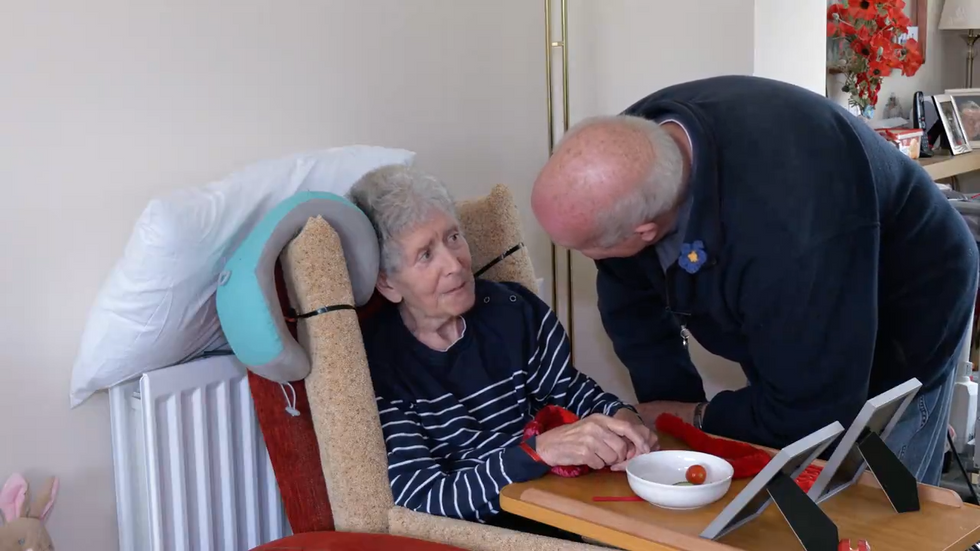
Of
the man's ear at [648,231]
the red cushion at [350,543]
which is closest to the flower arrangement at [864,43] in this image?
the man's ear at [648,231]

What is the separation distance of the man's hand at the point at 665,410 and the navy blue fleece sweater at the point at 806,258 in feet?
0.38

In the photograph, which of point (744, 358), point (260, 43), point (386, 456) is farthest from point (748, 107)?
→ point (260, 43)

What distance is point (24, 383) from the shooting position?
167cm

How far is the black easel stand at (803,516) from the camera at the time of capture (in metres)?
1.22

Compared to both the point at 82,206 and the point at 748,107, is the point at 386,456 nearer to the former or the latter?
the point at 82,206

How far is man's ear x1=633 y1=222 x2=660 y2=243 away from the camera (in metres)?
1.59

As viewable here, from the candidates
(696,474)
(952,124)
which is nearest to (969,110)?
(952,124)

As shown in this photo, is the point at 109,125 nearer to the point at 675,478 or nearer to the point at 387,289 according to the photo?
the point at 387,289

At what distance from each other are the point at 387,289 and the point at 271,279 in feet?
0.91

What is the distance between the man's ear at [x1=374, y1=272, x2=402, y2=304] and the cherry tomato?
0.65 m

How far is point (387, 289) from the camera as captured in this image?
184 cm

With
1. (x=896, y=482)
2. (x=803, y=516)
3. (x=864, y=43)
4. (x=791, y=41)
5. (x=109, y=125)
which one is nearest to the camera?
(x=803, y=516)

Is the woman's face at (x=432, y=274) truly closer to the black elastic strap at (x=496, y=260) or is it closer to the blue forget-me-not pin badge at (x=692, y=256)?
the black elastic strap at (x=496, y=260)

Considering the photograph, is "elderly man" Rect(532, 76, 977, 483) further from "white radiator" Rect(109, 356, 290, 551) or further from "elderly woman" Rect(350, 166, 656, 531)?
"white radiator" Rect(109, 356, 290, 551)
